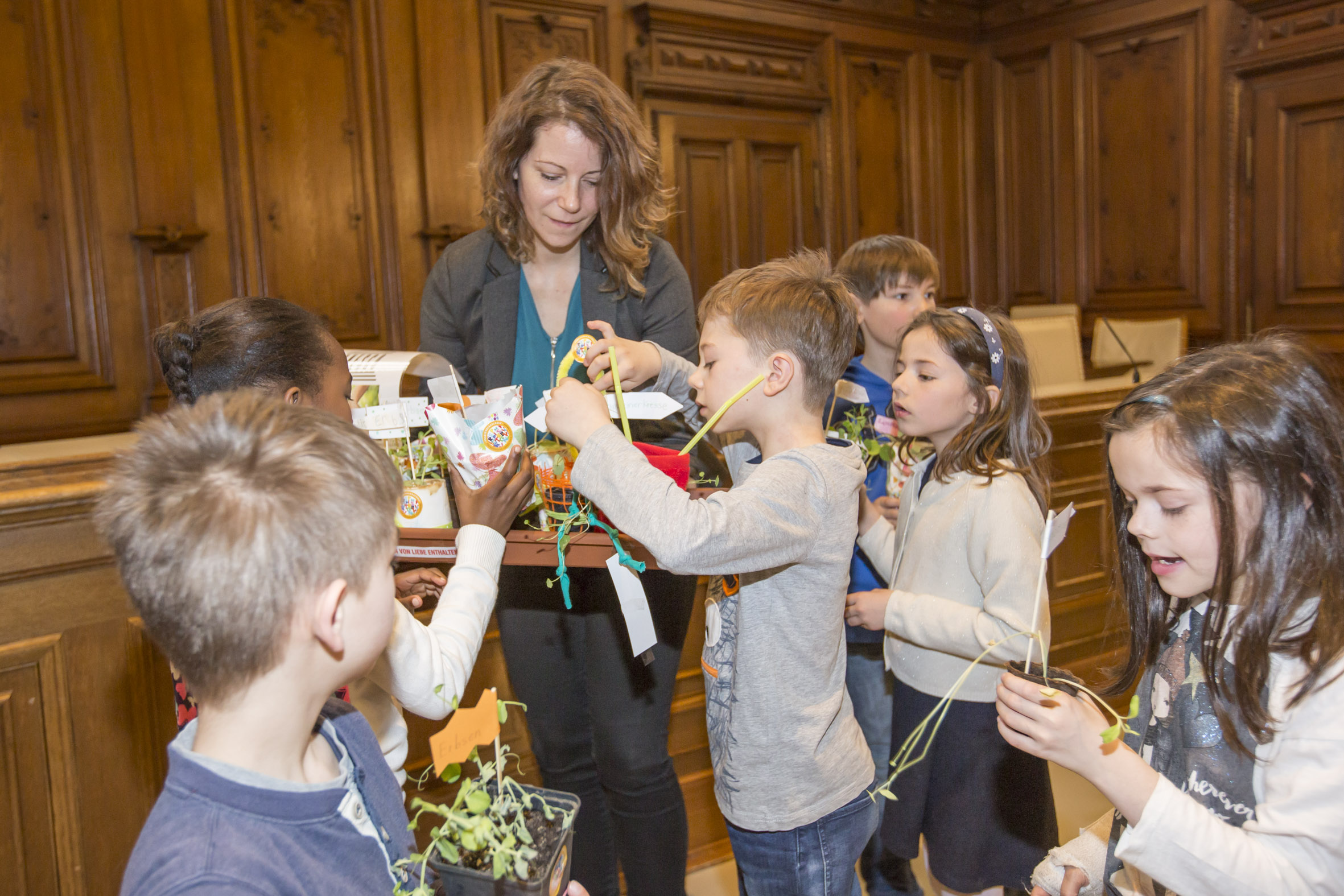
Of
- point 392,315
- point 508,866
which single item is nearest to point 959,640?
point 508,866

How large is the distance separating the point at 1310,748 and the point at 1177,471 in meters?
0.29

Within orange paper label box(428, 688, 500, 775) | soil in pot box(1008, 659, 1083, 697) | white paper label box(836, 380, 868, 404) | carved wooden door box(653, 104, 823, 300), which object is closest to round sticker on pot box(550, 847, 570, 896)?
orange paper label box(428, 688, 500, 775)

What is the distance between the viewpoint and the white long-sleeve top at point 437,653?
3.36ft

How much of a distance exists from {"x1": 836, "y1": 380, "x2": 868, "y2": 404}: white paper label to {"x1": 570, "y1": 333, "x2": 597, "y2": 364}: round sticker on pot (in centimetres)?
75

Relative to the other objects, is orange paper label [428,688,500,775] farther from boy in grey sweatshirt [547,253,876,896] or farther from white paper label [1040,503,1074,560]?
white paper label [1040,503,1074,560]

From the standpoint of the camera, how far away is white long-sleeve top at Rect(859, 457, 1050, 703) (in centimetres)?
149

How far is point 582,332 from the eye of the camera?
1.59 meters

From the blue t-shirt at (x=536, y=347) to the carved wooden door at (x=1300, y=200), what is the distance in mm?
4543

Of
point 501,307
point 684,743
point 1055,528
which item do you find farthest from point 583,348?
point 684,743

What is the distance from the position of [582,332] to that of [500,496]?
447 mm

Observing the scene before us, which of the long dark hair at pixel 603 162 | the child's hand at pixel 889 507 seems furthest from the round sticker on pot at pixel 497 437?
the child's hand at pixel 889 507

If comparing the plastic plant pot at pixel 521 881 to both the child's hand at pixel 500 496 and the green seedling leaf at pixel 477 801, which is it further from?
the child's hand at pixel 500 496

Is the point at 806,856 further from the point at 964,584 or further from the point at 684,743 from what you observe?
the point at 684,743

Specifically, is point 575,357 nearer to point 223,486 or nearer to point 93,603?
point 223,486
